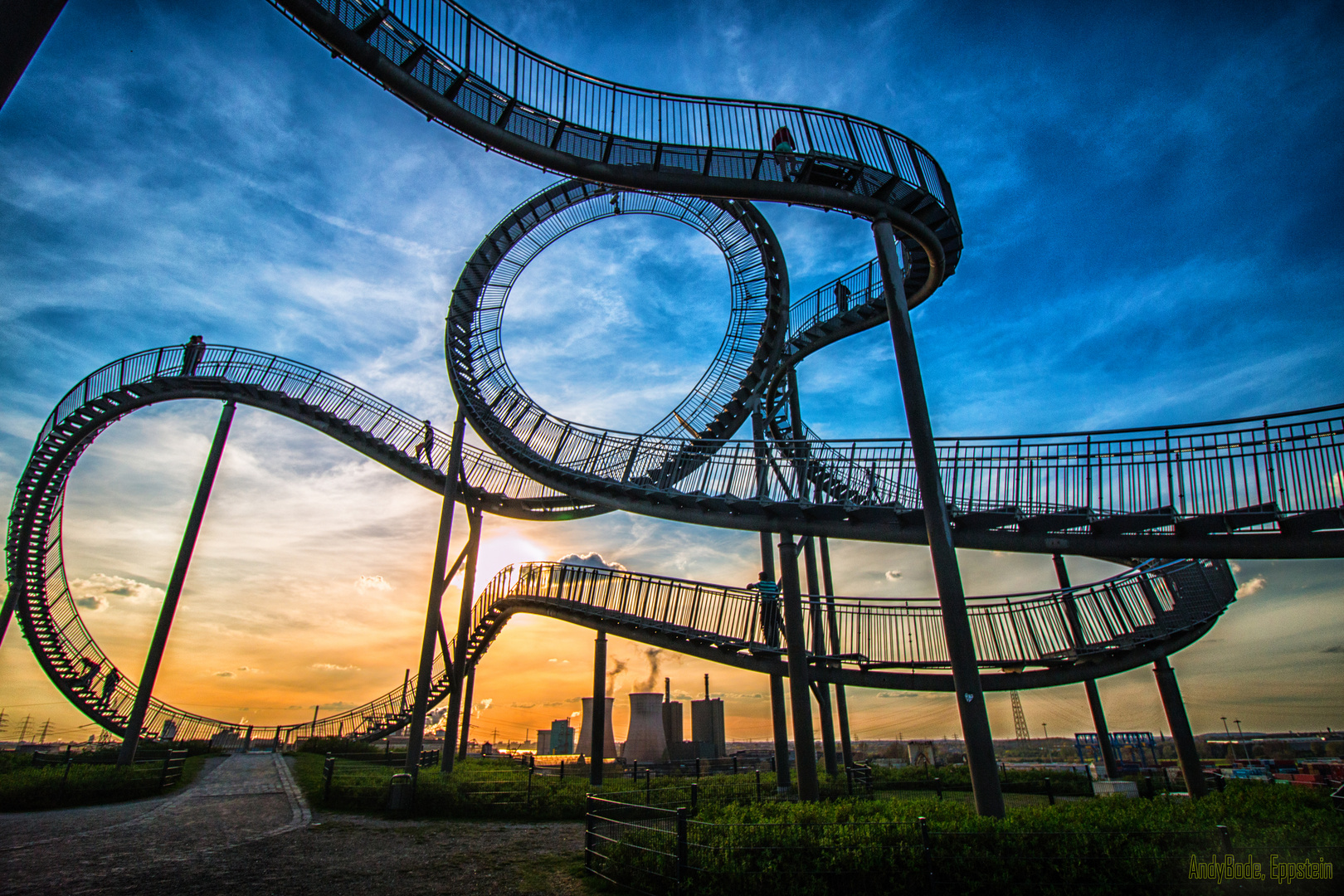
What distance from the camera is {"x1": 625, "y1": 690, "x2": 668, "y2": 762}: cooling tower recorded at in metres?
32.2

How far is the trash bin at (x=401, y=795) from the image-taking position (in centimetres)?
1338

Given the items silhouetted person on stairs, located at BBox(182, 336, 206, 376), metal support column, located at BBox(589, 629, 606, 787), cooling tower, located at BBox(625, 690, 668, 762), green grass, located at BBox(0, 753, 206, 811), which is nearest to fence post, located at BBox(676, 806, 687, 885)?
metal support column, located at BBox(589, 629, 606, 787)

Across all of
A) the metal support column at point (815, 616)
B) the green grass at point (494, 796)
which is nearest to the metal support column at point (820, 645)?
the metal support column at point (815, 616)

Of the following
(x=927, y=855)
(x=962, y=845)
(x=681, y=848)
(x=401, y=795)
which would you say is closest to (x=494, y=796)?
(x=401, y=795)

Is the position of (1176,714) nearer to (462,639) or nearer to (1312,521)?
(1312,521)

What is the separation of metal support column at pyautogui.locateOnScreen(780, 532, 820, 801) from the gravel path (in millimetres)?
5035

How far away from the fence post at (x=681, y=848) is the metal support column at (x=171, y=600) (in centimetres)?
1872

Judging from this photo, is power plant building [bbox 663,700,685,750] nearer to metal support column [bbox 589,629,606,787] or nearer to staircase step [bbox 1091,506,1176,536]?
metal support column [bbox 589,629,606,787]

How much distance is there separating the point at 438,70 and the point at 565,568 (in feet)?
47.2

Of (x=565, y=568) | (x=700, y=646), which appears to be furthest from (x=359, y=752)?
(x=700, y=646)

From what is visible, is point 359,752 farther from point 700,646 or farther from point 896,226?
point 896,226

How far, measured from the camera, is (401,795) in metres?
13.5

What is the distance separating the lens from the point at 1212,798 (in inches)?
404

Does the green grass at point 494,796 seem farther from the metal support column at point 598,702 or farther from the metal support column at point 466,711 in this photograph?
the metal support column at point 466,711
